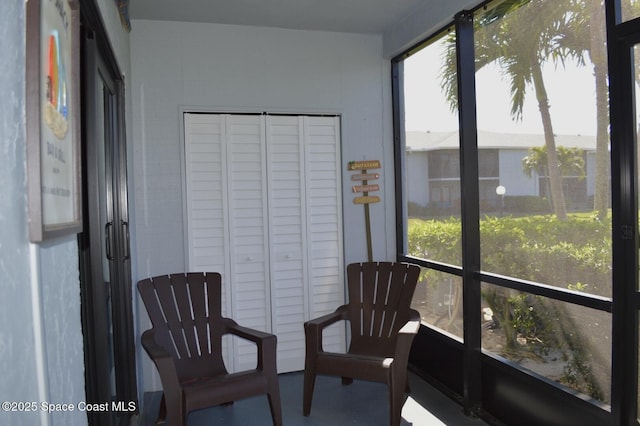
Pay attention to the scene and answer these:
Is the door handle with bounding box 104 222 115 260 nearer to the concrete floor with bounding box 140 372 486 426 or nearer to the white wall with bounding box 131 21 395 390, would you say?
the white wall with bounding box 131 21 395 390

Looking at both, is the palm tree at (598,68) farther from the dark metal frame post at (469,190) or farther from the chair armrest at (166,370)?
the chair armrest at (166,370)

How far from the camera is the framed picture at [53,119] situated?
0.93 meters

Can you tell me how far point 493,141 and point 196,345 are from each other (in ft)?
7.63

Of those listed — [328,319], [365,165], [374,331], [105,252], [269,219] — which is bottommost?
[374,331]

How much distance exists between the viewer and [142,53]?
353 centimetres

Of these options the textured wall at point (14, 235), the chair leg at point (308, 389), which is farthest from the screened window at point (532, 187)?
the textured wall at point (14, 235)

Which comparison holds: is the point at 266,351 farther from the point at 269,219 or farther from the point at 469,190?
the point at 469,190

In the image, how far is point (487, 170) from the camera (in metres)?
2.97

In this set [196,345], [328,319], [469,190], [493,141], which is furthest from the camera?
[328,319]

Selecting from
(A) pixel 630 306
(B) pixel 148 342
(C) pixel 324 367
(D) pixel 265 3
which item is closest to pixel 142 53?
(D) pixel 265 3

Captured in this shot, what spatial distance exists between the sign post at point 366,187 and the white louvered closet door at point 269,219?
148 mm

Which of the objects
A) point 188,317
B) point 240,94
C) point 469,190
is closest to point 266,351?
point 188,317

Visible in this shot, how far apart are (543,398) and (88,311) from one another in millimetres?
2266

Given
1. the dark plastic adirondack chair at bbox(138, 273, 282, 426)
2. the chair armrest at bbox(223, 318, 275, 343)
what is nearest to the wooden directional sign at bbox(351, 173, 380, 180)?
the dark plastic adirondack chair at bbox(138, 273, 282, 426)
